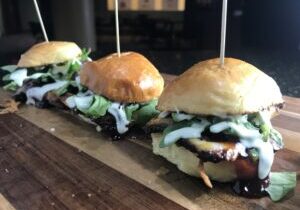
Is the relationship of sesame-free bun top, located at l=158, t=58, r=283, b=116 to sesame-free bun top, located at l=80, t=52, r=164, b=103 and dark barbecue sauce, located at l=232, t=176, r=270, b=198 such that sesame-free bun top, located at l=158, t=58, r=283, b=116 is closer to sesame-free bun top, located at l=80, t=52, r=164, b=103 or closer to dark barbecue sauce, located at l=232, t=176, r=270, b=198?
dark barbecue sauce, located at l=232, t=176, r=270, b=198

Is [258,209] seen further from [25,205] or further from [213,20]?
[213,20]

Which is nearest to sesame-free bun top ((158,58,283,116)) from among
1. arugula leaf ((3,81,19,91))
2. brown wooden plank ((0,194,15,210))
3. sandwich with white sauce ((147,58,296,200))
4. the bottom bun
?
sandwich with white sauce ((147,58,296,200))

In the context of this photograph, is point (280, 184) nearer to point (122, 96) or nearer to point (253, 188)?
point (253, 188)

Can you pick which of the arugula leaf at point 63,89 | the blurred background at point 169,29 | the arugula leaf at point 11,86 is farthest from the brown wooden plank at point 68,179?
the blurred background at point 169,29

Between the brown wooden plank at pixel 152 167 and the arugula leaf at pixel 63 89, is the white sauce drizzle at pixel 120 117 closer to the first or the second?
the brown wooden plank at pixel 152 167

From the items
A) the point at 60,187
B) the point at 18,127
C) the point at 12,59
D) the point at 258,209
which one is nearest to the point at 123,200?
the point at 60,187

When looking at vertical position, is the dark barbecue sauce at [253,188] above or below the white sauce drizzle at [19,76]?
below

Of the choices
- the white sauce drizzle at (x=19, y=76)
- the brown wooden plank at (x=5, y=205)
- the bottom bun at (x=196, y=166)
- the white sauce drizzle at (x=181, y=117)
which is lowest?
the brown wooden plank at (x=5, y=205)
